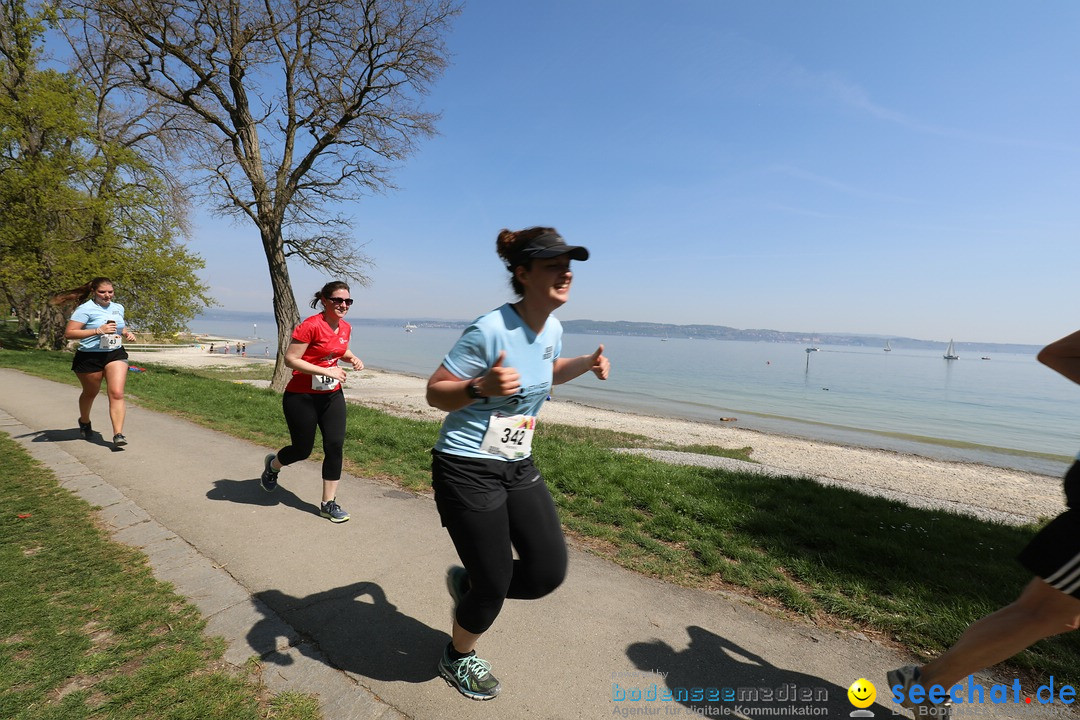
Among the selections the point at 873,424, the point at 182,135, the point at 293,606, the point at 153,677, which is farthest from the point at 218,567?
the point at 873,424

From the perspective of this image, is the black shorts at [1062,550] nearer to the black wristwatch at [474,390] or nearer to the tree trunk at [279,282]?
the black wristwatch at [474,390]

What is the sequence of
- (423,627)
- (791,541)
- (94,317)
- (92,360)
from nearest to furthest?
1. (423,627)
2. (791,541)
3. (94,317)
4. (92,360)

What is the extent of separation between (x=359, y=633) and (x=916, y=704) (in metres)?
2.72

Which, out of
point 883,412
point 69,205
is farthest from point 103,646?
point 883,412

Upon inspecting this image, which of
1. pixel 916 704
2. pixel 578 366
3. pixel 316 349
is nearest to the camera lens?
pixel 916 704

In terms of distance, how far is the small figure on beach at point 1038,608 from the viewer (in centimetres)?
185

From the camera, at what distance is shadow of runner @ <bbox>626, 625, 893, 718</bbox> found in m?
2.42

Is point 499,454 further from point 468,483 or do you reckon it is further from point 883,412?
point 883,412

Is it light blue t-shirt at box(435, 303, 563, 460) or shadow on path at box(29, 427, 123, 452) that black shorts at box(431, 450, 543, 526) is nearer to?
light blue t-shirt at box(435, 303, 563, 460)

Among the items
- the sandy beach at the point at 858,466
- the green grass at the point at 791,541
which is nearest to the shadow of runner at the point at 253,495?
the green grass at the point at 791,541

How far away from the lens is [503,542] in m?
2.27

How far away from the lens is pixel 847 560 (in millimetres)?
3975

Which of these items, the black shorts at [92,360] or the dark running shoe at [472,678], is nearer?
the dark running shoe at [472,678]

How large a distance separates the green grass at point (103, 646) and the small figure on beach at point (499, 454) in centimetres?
84
